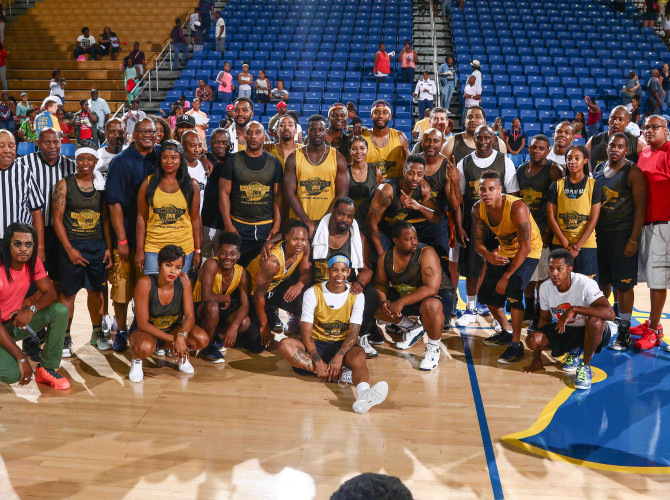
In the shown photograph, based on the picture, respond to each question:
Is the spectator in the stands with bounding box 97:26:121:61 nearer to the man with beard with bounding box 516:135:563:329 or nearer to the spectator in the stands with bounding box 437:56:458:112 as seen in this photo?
the spectator in the stands with bounding box 437:56:458:112

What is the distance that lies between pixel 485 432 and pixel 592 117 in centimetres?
961

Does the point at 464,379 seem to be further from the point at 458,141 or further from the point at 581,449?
the point at 458,141

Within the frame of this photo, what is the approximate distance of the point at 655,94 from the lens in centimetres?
1223

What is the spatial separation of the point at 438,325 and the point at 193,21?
41.5 feet

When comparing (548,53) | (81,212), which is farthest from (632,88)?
(81,212)

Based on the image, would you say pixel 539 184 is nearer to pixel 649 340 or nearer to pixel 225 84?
pixel 649 340

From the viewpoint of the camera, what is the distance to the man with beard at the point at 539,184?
16.9 feet

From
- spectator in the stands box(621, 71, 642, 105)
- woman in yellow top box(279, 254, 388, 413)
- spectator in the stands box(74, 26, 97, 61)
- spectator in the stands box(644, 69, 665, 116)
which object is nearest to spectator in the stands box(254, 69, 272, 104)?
spectator in the stands box(74, 26, 97, 61)

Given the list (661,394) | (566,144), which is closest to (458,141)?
(566,144)

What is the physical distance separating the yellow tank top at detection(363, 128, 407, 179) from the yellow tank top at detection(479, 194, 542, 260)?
0.87m

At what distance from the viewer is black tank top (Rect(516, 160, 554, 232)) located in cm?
526

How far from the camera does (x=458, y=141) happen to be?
5773mm

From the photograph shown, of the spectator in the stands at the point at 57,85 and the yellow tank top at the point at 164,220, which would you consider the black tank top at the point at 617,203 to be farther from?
the spectator in the stands at the point at 57,85

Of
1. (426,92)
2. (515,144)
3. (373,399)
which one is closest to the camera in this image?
(373,399)
